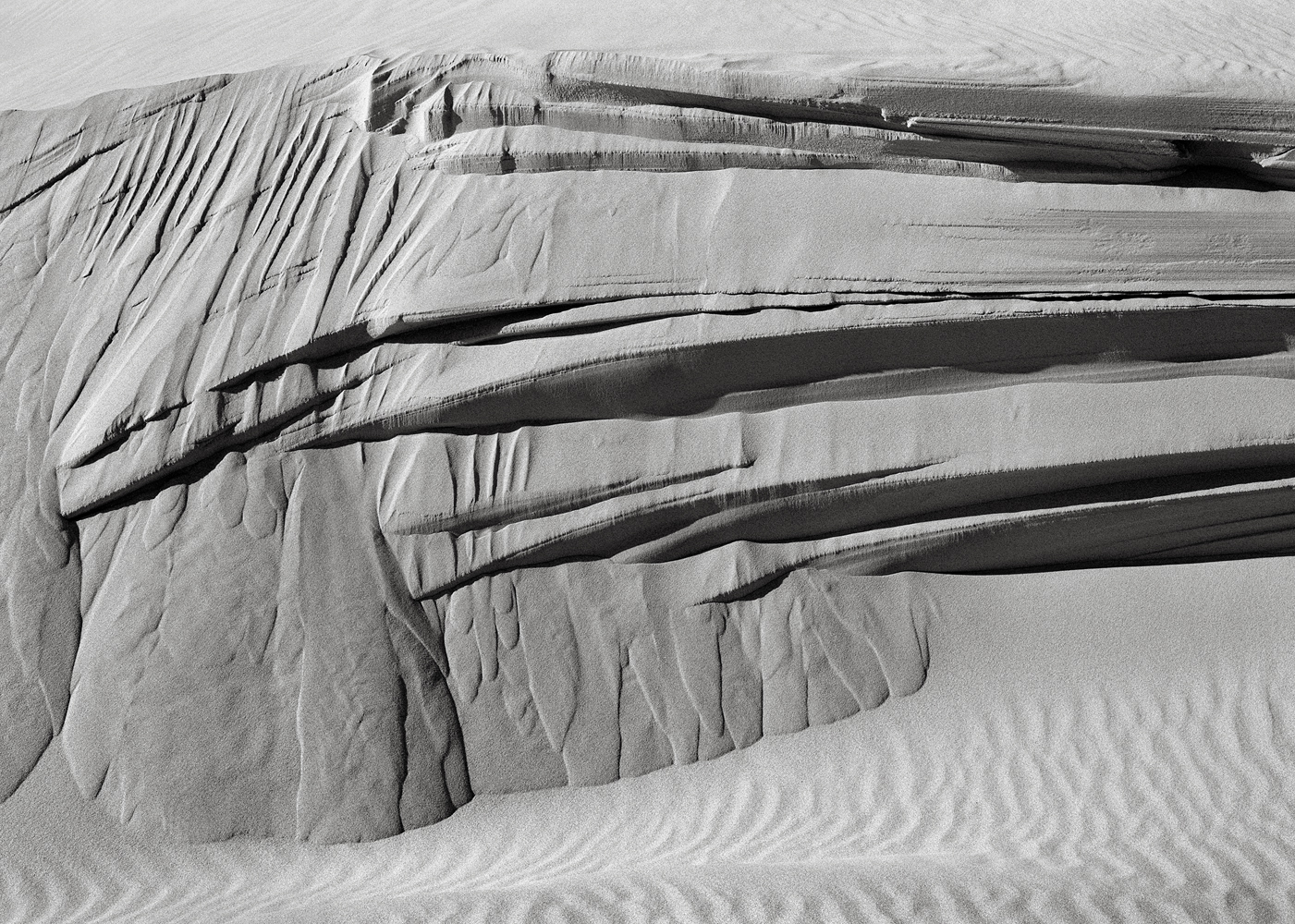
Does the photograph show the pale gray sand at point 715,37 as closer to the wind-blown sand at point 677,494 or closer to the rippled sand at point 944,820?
the wind-blown sand at point 677,494

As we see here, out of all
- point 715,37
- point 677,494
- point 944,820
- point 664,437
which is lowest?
point 944,820

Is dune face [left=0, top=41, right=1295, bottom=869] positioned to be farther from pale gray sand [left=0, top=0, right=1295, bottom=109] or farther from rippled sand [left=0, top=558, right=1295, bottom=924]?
pale gray sand [left=0, top=0, right=1295, bottom=109]

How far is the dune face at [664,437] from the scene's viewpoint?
4176mm

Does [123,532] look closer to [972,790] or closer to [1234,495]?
[972,790]

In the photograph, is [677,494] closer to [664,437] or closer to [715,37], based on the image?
[664,437]

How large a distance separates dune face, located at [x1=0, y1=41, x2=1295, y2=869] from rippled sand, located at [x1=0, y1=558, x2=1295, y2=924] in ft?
0.48

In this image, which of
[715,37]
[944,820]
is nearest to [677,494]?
[944,820]

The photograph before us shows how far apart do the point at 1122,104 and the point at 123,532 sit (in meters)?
4.68

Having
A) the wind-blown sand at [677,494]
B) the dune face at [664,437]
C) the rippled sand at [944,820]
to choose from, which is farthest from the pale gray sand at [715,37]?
the rippled sand at [944,820]

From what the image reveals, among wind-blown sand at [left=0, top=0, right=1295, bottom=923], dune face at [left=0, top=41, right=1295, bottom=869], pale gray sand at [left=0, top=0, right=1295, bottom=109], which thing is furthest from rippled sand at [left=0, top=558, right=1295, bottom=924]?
pale gray sand at [left=0, top=0, right=1295, bottom=109]

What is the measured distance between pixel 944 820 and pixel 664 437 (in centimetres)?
188

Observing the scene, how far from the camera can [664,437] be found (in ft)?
14.2

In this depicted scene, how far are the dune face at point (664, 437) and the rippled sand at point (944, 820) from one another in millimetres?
147

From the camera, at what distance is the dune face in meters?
4.18
